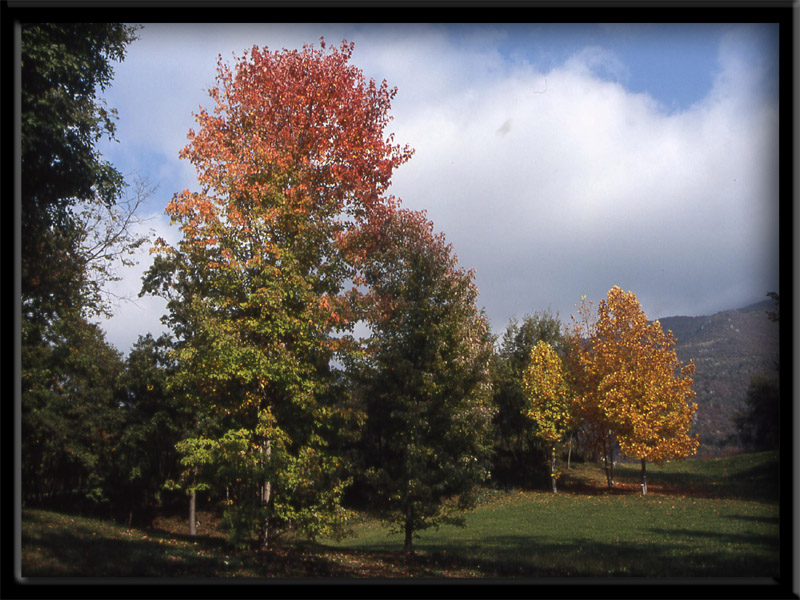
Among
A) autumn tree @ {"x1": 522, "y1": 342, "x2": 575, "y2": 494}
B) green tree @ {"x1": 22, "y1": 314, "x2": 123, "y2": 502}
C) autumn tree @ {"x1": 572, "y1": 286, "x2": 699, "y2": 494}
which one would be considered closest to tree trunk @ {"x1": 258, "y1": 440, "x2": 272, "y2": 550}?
green tree @ {"x1": 22, "y1": 314, "x2": 123, "y2": 502}

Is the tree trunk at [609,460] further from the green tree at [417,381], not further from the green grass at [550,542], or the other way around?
the green tree at [417,381]

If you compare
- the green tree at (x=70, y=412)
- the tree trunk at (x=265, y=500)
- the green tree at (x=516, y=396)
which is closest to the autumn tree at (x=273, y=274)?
the tree trunk at (x=265, y=500)

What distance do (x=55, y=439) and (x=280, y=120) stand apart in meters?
4.89

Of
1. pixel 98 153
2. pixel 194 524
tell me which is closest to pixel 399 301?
pixel 194 524

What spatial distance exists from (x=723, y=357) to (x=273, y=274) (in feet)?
18.5

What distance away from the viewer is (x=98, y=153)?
21.7 feet

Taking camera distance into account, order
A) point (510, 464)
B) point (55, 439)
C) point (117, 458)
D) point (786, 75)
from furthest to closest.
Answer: point (510, 464), point (117, 458), point (55, 439), point (786, 75)

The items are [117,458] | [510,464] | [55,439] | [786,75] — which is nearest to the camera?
[786,75]

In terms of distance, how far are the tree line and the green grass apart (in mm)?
264

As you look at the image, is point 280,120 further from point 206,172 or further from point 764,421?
point 764,421

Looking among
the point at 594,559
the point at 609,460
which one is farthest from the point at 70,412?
the point at 609,460

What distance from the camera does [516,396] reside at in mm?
7516

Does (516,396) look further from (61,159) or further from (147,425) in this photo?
(61,159)

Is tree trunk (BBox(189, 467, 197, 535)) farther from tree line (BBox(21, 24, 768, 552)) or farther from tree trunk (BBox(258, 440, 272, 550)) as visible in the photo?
tree trunk (BBox(258, 440, 272, 550))
